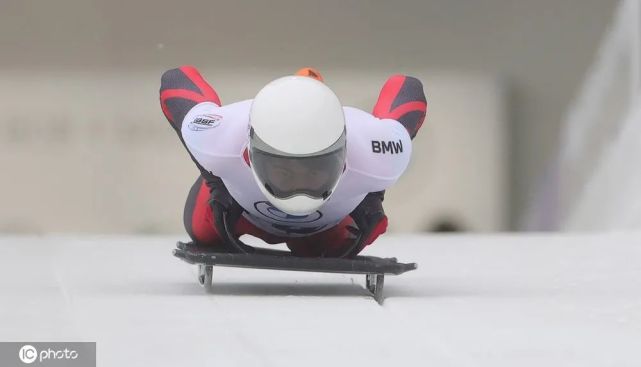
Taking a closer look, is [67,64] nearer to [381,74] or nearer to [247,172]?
[381,74]

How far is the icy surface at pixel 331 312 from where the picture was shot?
12.0 feet

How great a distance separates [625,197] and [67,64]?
512 centimetres

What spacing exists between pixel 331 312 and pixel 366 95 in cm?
702

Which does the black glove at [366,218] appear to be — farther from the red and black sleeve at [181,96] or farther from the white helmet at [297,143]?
the red and black sleeve at [181,96]

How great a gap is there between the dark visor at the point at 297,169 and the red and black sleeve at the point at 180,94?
0.69 meters

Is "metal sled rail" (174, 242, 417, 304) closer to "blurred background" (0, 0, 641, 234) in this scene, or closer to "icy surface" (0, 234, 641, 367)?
"icy surface" (0, 234, 641, 367)

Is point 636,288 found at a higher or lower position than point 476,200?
lower

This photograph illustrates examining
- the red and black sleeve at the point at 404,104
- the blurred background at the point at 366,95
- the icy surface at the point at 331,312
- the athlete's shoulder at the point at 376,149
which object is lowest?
the icy surface at the point at 331,312

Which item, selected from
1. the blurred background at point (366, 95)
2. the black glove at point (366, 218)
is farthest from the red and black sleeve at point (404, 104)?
the blurred background at point (366, 95)

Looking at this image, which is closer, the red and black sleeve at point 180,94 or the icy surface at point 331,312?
the icy surface at point 331,312

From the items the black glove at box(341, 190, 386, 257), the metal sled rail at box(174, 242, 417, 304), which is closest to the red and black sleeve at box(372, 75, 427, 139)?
the black glove at box(341, 190, 386, 257)

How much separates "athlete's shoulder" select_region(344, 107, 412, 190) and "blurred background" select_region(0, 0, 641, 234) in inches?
236

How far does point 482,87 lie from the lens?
1170cm

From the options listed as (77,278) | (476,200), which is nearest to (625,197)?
(476,200)
